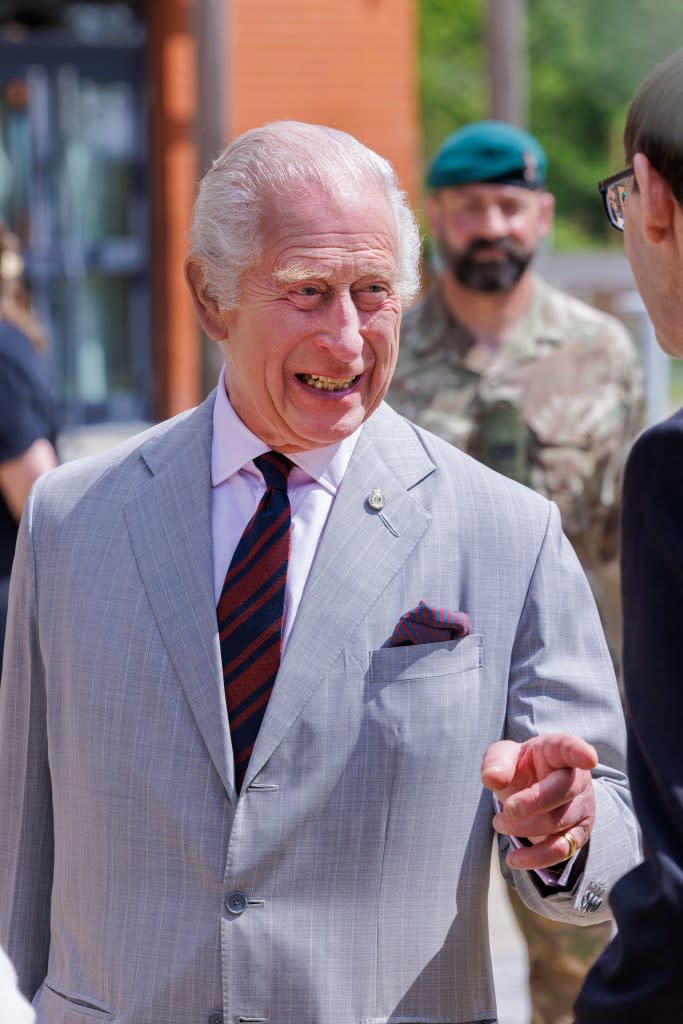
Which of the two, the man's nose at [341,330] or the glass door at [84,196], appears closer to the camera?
the man's nose at [341,330]

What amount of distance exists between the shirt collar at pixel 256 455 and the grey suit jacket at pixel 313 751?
0.11ft

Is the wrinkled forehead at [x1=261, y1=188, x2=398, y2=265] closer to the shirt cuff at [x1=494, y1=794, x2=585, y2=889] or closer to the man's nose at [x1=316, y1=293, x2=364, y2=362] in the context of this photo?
the man's nose at [x1=316, y1=293, x2=364, y2=362]

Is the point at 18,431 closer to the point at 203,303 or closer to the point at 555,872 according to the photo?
the point at 203,303

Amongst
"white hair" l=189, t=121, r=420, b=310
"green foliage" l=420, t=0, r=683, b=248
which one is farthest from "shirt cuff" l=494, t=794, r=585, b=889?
"green foliage" l=420, t=0, r=683, b=248

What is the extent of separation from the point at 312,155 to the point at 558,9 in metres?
37.4

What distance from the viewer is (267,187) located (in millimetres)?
2312

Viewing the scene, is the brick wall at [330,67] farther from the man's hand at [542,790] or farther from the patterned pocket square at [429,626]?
the man's hand at [542,790]

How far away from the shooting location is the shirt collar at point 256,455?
241 cm

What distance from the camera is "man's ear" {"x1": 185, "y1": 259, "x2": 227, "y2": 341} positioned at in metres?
2.48

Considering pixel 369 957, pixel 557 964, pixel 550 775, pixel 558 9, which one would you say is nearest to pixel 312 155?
pixel 550 775

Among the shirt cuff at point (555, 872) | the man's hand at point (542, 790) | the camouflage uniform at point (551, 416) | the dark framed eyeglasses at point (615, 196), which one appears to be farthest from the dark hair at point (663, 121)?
the camouflage uniform at point (551, 416)

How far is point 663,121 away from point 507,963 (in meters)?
3.82

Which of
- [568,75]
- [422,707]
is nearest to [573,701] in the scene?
[422,707]

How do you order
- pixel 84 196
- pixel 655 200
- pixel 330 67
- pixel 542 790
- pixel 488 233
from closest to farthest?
1. pixel 655 200
2. pixel 542 790
3. pixel 488 233
4. pixel 330 67
5. pixel 84 196
